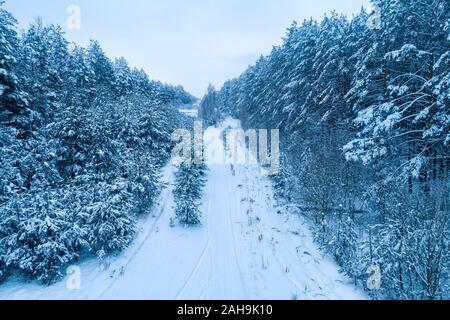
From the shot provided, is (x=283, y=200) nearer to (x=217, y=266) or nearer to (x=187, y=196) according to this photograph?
(x=187, y=196)

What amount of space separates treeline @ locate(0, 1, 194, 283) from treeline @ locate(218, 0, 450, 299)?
898cm

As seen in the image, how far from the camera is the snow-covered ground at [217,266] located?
764cm

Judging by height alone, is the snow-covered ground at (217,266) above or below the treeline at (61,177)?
below

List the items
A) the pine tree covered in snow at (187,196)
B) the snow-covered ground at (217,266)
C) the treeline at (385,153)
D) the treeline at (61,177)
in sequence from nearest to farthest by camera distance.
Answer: the treeline at (385,153), the snow-covered ground at (217,266), the treeline at (61,177), the pine tree covered in snow at (187,196)

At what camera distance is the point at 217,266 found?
9.44 meters

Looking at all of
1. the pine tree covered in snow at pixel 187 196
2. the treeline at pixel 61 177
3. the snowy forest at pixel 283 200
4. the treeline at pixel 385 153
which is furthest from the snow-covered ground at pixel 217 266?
the treeline at pixel 385 153

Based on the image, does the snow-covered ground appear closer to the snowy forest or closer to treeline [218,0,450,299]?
the snowy forest

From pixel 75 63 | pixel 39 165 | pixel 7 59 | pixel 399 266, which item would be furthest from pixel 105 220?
pixel 75 63

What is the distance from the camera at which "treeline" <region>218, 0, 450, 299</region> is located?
712cm

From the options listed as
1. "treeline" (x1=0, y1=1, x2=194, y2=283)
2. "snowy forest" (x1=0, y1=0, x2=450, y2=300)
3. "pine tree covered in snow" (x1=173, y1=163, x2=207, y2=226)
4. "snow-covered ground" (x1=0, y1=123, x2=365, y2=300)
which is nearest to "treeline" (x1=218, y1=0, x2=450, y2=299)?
"snowy forest" (x1=0, y1=0, x2=450, y2=300)

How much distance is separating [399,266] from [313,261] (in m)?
3.16

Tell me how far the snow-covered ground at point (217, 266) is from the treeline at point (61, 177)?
0.80 m

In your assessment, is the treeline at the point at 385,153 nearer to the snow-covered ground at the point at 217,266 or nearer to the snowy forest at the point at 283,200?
the snowy forest at the point at 283,200

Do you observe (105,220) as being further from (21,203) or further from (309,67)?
(309,67)
